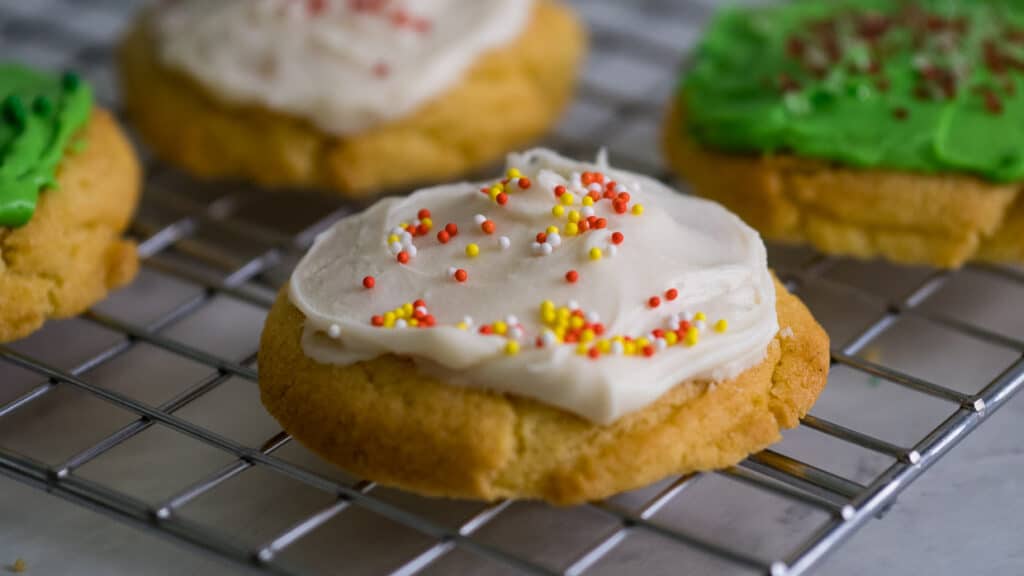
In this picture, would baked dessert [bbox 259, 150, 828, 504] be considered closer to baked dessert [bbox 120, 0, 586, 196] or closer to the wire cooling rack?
the wire cooling rack

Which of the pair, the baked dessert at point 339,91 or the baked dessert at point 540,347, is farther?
the baked dessert at point 339,91

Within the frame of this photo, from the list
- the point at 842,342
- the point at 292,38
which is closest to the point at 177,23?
the point at 292,38

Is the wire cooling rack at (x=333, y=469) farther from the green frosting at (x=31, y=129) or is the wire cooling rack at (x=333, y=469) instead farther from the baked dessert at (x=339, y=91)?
the green frosting at (x=31, y=129)

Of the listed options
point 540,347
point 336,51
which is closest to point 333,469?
point 540,347

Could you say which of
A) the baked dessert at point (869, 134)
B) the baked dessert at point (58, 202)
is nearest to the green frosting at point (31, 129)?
the baked dessert at point (58, 202)

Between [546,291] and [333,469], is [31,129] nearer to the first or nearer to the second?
[333,469]

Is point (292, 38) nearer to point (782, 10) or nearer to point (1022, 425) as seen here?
point (782, 10)

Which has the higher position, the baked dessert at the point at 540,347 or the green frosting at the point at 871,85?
the green frosting at the point at 871,85
